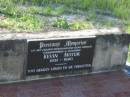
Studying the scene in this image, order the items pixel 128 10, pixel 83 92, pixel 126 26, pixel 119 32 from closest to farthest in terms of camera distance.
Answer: pixel 83 92
pixel 119 32
pixel 126 26
pixel 128 10

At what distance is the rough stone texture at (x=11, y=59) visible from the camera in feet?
22.0

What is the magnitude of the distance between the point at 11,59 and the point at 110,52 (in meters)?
1.87

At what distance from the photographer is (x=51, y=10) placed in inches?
457

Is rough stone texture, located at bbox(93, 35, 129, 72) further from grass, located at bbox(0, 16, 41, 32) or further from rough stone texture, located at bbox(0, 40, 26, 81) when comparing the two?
grass, located at bbox(0, 16, 41, 32)

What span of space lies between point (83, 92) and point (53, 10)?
512cm

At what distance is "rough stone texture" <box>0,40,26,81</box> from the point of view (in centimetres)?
672

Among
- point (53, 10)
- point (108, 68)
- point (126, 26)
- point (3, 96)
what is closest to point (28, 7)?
point (53, 10)

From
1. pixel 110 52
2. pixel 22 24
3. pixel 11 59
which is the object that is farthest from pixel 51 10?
pixel 11 59

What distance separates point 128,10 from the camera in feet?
41.2

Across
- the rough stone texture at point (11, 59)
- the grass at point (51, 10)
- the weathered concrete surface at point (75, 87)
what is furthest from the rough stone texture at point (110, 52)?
the grass at point (51, 10)

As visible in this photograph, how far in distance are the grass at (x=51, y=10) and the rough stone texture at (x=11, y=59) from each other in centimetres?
258

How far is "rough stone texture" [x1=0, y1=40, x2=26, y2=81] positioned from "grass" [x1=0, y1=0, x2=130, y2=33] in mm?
2580

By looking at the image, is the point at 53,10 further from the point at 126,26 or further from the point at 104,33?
the point at 104,33

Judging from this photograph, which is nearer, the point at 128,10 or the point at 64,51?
the point at 64,51
